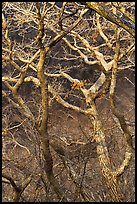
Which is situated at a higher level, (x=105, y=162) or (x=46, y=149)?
(x=46, y=149)

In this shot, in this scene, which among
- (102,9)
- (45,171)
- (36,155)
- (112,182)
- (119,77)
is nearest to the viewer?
(102,9)

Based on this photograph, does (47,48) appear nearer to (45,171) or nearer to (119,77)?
(45,171)

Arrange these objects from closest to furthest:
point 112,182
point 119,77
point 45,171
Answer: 1. point 45,171
2. point 112,182
3. point 119,77

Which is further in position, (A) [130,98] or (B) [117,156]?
(A) [130,98]

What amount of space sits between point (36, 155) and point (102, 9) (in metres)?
2.21

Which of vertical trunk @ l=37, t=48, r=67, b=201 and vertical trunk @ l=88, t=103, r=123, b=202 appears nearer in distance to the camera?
vertical trunk @ l=37, t=48, r=67, b=201

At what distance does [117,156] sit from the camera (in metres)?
9.27

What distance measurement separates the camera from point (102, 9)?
13.7ft

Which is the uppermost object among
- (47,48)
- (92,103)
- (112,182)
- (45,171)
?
(47,48)

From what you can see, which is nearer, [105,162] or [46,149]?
[46,149]

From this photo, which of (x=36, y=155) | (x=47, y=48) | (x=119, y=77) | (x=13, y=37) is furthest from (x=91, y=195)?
(x=119, y=77)

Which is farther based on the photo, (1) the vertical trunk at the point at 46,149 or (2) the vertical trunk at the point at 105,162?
(2) the vertical trunk at the point at 105,162

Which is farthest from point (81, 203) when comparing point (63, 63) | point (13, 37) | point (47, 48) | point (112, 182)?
point (63, 63)

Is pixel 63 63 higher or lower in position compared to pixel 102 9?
higher
